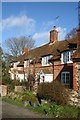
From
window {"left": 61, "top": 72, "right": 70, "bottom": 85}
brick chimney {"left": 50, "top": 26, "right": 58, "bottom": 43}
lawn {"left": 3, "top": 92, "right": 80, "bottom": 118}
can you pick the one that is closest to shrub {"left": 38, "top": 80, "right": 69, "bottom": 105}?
lawn {"left": 3, "top": 92, "right": 80, "bottom": 118}

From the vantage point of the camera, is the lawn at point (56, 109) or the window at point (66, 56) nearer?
the lawn at point (56, 109)

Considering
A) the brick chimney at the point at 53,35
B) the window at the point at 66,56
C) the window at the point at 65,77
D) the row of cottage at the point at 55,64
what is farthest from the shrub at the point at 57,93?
the brick chimney at the point at 53,35

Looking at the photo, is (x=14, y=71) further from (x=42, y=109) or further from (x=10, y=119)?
(x=10, y=119)

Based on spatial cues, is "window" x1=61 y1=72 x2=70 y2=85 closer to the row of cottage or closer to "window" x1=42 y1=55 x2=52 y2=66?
the row of cottage

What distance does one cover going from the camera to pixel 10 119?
14523 millimetres

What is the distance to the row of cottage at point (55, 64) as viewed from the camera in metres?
23.4

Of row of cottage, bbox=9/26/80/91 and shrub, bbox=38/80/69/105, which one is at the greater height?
row of cottage, bbox=9/26/80/91

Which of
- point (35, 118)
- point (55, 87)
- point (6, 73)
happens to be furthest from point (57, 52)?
point (35, 118)

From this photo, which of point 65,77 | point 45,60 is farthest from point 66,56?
point 45,60

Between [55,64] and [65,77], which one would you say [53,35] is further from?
[65,77]

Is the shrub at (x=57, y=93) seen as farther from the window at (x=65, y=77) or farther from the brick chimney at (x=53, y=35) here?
the brick chimney at (x=53, y=35)

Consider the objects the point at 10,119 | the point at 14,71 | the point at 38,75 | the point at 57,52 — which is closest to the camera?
the point at 10,119

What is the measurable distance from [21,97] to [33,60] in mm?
15645

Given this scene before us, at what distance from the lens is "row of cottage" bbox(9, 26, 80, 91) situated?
76.7 ft
